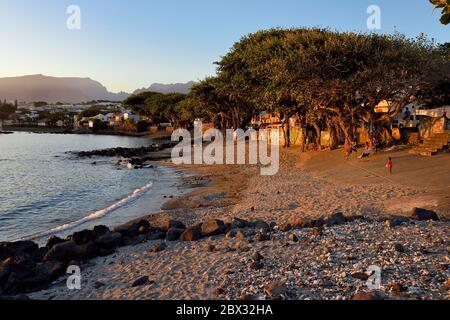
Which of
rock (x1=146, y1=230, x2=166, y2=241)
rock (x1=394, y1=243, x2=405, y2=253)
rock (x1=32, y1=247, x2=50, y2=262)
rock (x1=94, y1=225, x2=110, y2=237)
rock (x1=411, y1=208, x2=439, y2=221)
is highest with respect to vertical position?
rock (x1=411, y1=208, x2=439, y2=221)

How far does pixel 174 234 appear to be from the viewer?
13.8 metres

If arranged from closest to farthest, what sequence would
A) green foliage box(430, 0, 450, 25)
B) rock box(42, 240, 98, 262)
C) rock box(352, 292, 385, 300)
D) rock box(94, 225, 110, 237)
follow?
green foliage box(430, 0, 450, 25) < rock box(352, 292, 385, 300) < rock box(42, 240, 98, 262) < rock box(94, 225, 110, 237)

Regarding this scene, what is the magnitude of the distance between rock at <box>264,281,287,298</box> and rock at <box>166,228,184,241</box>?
5.73m

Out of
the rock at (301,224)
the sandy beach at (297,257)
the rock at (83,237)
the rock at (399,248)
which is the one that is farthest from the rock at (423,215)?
the rock at (83,237)

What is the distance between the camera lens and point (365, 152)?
30.3m

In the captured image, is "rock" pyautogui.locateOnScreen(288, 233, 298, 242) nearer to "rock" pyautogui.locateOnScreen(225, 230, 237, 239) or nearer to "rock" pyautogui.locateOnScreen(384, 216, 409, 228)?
"rock" pyautogui.locateOnScreen(225, 230, 237, 239)

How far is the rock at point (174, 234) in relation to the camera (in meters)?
13.7

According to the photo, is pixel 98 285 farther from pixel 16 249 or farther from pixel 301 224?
pixel 301 224

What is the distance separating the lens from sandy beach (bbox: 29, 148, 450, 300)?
8703 millimetres

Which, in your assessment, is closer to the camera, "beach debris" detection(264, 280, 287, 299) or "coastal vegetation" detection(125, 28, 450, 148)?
"beach debris" detection(264, 280, 287, 299)

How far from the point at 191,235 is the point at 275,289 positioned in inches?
215

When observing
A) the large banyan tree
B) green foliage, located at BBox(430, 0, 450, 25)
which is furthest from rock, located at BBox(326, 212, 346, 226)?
the large banyan tree

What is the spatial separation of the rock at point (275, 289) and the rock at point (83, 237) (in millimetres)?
7725
